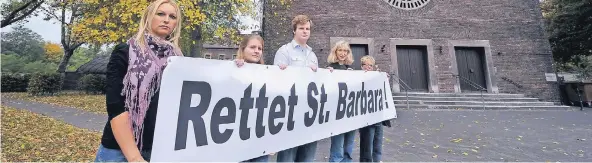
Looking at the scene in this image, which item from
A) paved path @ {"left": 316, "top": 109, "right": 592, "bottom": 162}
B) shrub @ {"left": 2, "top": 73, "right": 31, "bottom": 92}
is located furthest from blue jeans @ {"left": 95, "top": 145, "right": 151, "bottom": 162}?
shrub @ {"left": 2, "top": 73, "right": 31, "bottom": 92}

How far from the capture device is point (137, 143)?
4.55ft

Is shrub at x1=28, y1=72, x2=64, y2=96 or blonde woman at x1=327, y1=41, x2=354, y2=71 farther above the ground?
shrub at x1=28, y1=72, x2=64, y2=96

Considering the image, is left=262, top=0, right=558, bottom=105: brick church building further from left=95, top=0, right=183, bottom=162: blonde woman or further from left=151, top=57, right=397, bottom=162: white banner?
left=95, top=0, right=183, bottom=162: blonde woman

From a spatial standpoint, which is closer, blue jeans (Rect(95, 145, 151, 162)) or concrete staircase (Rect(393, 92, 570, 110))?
blue jeans (Rect(95, 145, 151, 162))

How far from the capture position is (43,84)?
16047 mm

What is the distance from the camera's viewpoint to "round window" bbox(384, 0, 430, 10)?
15.2 metres

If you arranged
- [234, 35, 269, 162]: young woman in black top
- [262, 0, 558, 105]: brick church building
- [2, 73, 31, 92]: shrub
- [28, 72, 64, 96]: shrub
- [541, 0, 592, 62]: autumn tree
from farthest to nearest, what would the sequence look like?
1. [2, 73, 31, 92]: shrub
2. [541, 0, 592, 62]: autumn tree
3. [28, 72, 64, 96]: shrub
4. [262, 0, 558, 105]: brick church building
5. [234, 35, 269, 162]: young woman in black top

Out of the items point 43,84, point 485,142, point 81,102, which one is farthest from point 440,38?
point 43,84

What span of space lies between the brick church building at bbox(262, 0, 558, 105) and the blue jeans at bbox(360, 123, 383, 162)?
10336 millimetres

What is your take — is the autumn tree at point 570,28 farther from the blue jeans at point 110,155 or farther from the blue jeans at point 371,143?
the blue jeans at point 110,155

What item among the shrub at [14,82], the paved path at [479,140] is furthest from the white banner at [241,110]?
the shrub at [14,82]

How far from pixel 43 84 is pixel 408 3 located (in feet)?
66.5

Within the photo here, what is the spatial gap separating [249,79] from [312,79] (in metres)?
0.86

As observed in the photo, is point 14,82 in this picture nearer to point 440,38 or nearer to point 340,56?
point 340,56
